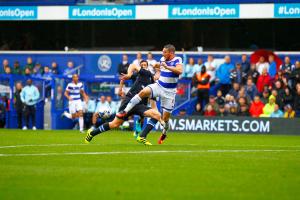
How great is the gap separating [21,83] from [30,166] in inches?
780

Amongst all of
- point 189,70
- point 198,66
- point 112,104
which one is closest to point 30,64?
point 112,104

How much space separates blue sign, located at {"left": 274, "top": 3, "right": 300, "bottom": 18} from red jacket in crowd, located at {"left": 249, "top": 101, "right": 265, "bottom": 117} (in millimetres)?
4095

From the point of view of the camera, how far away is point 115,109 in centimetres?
3195

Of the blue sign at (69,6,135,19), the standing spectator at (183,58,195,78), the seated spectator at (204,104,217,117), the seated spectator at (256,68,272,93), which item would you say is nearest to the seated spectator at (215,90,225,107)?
the seated spectator at (204,104,217,117)

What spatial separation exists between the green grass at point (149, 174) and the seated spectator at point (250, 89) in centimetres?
1185

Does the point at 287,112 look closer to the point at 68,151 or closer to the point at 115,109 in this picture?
the point at 115,109

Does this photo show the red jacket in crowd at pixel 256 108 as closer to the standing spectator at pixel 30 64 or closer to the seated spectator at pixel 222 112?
the seated spectator at pixel 222 112

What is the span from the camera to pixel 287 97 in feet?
96.5

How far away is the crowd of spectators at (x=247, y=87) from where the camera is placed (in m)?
29.3

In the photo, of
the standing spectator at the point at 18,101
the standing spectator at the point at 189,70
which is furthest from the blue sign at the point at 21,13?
the standing spectator at the point at 189,70

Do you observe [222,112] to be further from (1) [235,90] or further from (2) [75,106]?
(2) [75,106]

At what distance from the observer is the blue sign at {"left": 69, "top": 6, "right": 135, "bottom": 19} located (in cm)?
3416

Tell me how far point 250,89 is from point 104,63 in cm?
751

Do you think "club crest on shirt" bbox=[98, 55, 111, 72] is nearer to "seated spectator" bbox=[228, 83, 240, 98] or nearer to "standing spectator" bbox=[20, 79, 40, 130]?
"standing spectator" bbox=[20, 79, 40, 130]
